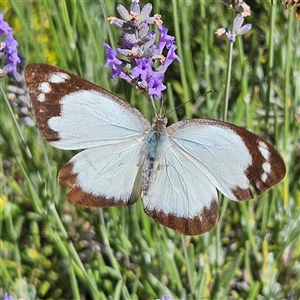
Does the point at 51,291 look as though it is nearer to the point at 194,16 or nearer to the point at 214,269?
the point at 214,269

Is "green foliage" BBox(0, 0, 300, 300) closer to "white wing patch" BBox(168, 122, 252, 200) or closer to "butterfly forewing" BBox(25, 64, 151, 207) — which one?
"butterfly forewing" BBox(25, 64, 151, 207)

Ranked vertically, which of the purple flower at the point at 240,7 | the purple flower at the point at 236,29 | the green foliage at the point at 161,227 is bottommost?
the green foliage at the point at 161,227

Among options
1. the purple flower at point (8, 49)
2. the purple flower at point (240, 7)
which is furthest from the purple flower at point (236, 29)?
the purple flower at point (8, 49)

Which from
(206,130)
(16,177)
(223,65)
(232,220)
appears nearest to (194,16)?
(223,65)

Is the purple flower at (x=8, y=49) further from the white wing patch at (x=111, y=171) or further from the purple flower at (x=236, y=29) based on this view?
the purple flower at (x=236, y=29)

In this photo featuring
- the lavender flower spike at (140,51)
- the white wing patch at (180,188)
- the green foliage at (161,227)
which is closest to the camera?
the lavender flower spike at (140,51)
